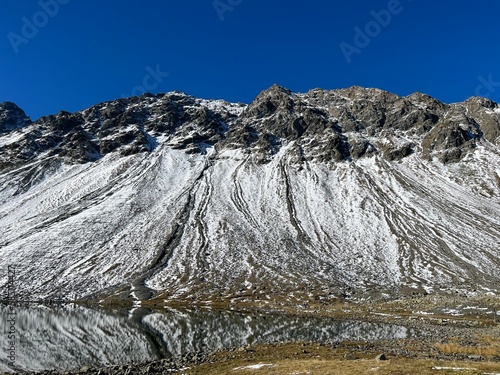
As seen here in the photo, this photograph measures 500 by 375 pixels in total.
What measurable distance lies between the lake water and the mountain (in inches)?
851

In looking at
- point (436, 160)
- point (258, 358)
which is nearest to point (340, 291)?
point (258, 358)

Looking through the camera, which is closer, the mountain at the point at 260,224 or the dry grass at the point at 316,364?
the dry grass at the point at 316,364

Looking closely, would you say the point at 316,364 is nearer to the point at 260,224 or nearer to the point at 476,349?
the point at 476,349

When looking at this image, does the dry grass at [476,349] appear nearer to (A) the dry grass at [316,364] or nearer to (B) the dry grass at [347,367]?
(A) the dry grass at [316,364]

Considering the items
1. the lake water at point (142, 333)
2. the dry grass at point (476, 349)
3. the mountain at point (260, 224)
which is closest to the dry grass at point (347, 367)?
the dry grass at point (476, 349)

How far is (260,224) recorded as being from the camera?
132 m

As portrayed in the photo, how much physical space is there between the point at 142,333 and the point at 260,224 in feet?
286

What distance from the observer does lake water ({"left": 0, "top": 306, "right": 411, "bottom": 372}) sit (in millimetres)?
36281

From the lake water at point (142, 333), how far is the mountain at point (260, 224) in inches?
851

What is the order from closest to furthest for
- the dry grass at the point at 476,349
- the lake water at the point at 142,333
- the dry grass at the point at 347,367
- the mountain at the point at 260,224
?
the dry grass at the point at 347,367 → the dry grass at the point at 476,349 → the lake water at the point at 142,333 → the mountain at the point at 260,224

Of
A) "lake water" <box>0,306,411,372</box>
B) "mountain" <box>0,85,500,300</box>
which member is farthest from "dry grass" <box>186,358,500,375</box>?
"mountain" <box>0,85,500,300</box>

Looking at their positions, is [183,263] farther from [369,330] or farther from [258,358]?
[258,358]

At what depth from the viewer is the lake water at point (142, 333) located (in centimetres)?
3628

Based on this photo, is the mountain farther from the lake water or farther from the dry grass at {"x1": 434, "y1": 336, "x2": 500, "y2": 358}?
the dry grass at {"x1": 434, "y1": 336, "x2": 500, "y2": 358}
